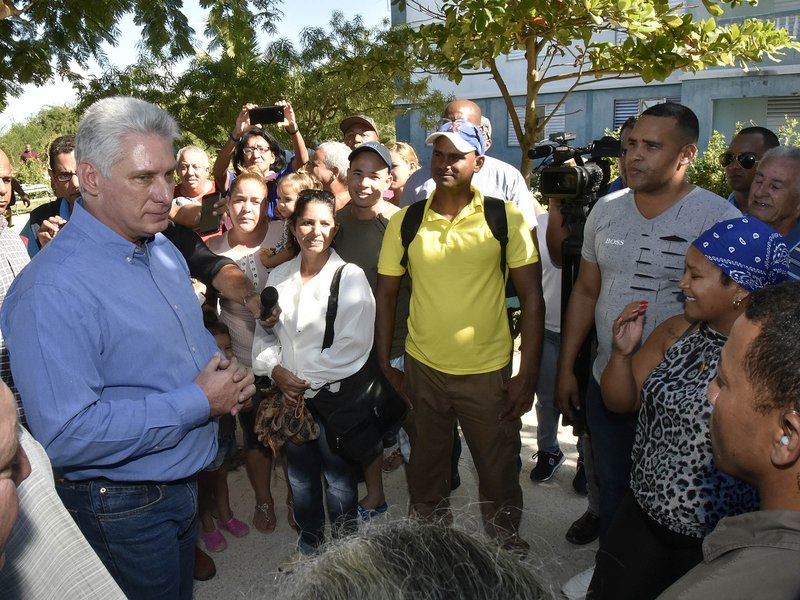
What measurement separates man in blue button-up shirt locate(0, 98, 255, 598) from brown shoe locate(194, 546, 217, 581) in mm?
1240

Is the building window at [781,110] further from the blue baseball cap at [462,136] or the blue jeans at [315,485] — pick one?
the blue jeans at [315,485]

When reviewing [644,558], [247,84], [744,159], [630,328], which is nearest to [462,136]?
[630,328]

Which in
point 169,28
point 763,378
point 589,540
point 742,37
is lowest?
point 589,540

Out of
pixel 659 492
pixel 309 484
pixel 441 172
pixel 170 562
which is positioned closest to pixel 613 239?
pixel 441 172

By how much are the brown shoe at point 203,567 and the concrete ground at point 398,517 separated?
3 cm

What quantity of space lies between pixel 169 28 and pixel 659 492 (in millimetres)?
6338

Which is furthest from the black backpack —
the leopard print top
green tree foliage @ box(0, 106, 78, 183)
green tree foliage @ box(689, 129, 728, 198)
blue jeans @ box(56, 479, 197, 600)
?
green tree foliage @ box(0, 106, 78, 183)

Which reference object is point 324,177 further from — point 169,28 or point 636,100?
point 636,100

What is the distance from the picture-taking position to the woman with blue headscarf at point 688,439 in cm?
192

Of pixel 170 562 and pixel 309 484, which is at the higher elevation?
pixel 170 562

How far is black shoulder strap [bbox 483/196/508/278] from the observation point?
2.91 meters

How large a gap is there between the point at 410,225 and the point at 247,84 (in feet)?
19.6

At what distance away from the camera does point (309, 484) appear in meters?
3.12

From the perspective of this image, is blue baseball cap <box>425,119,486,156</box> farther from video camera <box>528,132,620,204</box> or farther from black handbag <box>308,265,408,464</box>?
black handbag <box>308,265,408,464</box>
